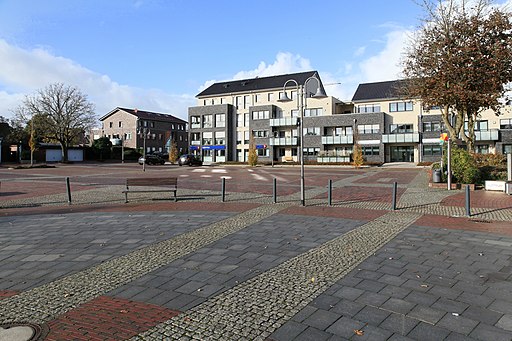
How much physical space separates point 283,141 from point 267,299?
56117mm

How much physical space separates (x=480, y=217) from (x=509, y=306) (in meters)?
6.59

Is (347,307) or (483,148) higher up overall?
(483,148)

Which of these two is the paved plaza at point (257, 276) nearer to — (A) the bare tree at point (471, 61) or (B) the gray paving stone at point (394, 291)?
(B) the gray paving stone at point (394, 291)

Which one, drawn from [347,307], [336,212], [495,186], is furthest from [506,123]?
[347,307]

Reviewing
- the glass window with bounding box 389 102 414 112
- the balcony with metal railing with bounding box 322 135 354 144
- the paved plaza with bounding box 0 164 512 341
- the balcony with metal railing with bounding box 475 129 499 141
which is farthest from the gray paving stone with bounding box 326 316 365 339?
the glass window with bounding box 389 102 414 112

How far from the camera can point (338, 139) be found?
181ft

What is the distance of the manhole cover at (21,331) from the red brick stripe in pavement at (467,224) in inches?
314

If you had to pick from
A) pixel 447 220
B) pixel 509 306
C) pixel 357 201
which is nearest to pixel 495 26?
pixel 357 201

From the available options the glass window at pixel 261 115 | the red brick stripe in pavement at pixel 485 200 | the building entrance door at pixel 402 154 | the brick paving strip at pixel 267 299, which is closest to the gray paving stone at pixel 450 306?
the brick paving strip at pixel 267 299

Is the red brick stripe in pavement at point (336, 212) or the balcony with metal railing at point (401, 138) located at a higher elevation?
the balcony with metal railing at point (401, 138)

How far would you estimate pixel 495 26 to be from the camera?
1955cm

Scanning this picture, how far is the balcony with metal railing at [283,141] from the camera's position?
195 ft

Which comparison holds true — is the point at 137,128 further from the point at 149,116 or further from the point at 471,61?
the point at 471,61

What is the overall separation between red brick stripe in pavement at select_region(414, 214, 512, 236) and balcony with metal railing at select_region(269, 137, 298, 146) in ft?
163
